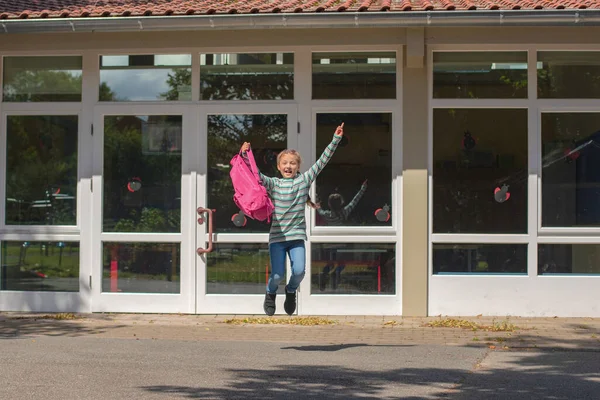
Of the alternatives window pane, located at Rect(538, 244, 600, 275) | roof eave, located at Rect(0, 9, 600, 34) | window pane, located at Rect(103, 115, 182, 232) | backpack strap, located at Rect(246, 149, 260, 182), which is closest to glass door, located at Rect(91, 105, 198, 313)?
window pane, located at Rect(103, 115, 182, 232)

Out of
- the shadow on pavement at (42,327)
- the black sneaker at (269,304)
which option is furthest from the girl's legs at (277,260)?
the shadow on pavement at (42,327)

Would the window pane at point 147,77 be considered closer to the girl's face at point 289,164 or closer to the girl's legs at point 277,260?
the girl's face at point 289,164

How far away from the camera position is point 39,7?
11.6 meters

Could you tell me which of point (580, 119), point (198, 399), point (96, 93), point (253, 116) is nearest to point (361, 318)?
point (253, 116)

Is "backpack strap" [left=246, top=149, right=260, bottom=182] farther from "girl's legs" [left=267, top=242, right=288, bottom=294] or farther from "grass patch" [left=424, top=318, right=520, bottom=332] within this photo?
"grass patch" [left=424, top=318, right=520, bottom=332]

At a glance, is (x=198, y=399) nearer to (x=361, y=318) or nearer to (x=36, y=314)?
(x=361, y=318)

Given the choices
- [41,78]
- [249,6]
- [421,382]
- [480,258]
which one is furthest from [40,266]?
[421,382]

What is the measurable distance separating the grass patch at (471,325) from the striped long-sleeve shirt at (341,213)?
1.58 metres

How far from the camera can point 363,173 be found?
11203 mm

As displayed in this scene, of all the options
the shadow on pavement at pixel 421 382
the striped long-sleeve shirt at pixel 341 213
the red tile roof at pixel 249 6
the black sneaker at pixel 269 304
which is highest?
the red tile roof at pixel 249 6

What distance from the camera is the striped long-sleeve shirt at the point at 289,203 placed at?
849 cm

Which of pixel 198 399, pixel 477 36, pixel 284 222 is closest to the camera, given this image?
pixel 198 399

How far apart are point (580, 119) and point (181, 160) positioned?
4.64 meters

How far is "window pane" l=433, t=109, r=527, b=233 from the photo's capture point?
36.4 ft
